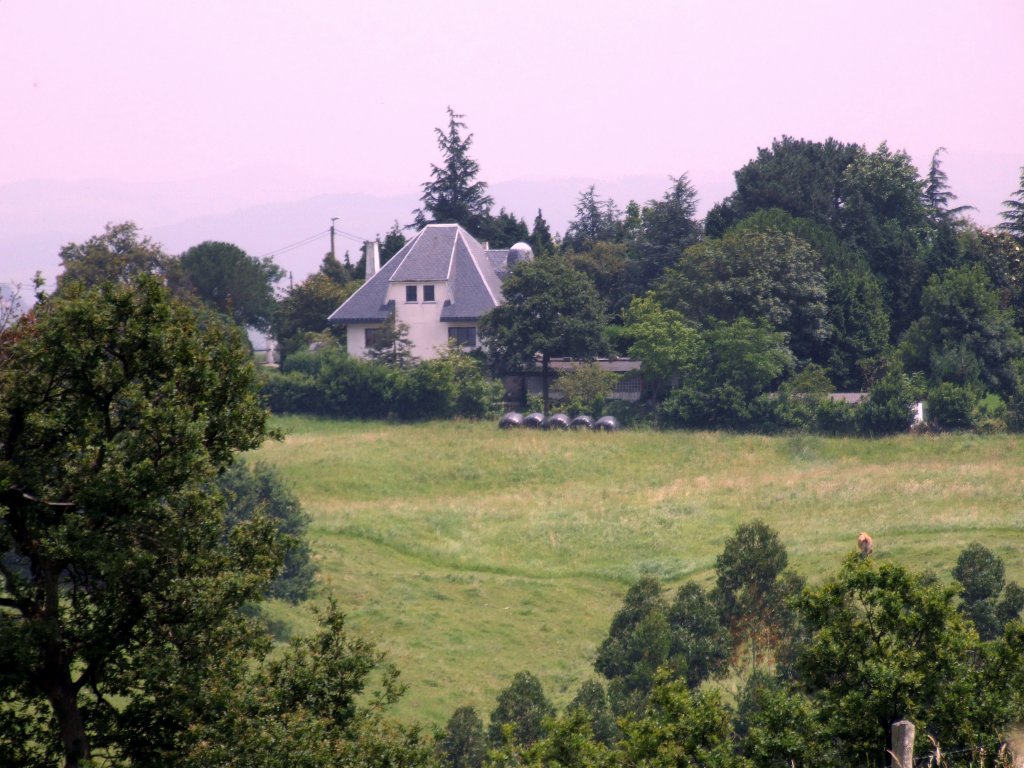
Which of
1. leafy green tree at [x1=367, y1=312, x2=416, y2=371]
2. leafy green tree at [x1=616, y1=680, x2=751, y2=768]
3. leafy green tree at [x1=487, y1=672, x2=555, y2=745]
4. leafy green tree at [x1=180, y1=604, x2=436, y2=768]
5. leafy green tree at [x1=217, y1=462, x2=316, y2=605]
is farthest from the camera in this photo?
leafy green tree at [x1=367, y1=312, x2=416, y2=371]

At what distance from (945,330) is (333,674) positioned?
206 feet

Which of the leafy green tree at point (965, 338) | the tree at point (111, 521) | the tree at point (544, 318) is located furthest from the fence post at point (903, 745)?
the tree at point (544, 318)

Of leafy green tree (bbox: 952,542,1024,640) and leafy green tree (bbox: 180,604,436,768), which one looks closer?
leafy green tree (bbox: 180,604,436,768)

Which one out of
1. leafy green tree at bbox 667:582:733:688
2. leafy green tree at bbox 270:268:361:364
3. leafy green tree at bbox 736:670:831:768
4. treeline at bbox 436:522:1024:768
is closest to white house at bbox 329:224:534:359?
leafy green tree at bbox 270:268:361:364

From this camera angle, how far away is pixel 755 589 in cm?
3186

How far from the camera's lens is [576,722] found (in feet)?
49.3

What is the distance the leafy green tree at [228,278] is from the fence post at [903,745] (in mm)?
82391

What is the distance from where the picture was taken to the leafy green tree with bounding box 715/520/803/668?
3100 cm

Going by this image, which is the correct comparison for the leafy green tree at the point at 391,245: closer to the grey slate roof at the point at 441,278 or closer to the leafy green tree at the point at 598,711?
the grey slate roof at the point at 441,278

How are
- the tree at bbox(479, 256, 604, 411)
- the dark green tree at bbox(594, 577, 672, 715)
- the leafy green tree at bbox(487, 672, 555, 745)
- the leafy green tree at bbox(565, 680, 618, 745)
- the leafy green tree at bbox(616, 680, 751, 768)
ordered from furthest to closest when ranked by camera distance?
the tree at bbox(479, 256, 604, 411)
the dark green tree at bbox(594, 577, 672, 715)
the leafy green tree at bbox(487, 672, 555, 745)
the leafy green tree at bbox(565, 680, 618, 745)
the leafy green tree at bbox(616, 680, 751, 768)

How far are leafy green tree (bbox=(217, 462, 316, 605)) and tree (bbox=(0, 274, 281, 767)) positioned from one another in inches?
1036

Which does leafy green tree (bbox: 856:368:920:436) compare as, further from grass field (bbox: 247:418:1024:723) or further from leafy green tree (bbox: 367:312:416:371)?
leafy green tree (bbox: 367:312:416:371)

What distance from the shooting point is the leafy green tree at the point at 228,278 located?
90.5 m

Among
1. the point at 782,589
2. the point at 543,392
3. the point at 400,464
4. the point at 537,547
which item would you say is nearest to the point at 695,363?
the point at 543,392
